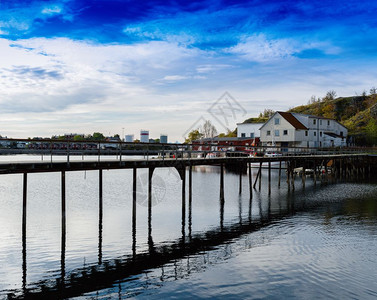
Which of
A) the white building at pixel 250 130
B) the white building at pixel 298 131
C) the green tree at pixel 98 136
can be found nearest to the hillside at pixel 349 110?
the white building at pixel 298 131

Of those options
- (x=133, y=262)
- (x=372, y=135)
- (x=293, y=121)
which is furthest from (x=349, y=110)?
(x=133, y=262)

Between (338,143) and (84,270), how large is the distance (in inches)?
3560

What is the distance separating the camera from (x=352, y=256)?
18812mm

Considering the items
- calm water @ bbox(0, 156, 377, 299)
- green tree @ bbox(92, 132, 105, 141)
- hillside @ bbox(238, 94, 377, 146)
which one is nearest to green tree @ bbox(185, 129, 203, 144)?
hillside @ bbox(238, 94, 377, 146)

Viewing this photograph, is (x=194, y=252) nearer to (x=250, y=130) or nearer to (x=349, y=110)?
(x=250, y=130)

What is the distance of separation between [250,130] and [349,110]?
70703 millimetres

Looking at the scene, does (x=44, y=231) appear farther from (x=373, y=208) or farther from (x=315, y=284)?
(x=373, y=208)

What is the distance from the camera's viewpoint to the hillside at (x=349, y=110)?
121 metres

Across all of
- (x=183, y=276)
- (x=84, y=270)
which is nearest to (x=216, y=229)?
(x=183, y=276)

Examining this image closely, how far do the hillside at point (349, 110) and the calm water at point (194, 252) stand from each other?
321 feet

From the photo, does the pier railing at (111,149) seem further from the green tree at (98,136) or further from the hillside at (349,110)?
the green tree at (98,136)

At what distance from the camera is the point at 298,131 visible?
85.4 metres

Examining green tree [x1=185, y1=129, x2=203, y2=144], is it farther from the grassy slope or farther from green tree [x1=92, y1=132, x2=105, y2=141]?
the grassy slope

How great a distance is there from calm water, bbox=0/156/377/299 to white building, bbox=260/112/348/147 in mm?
52589
